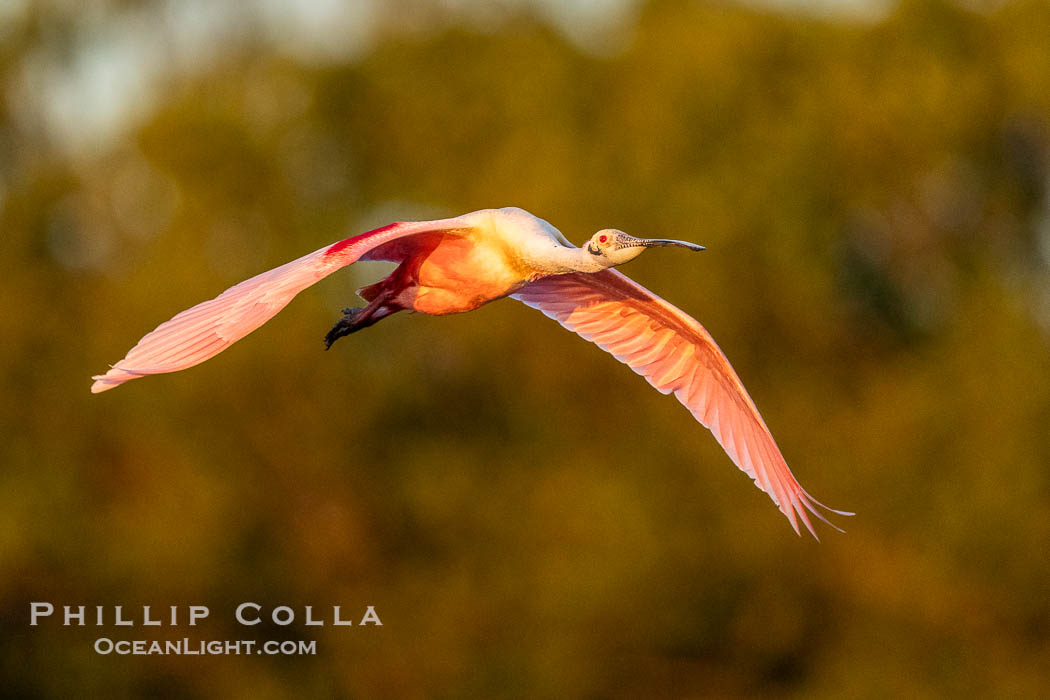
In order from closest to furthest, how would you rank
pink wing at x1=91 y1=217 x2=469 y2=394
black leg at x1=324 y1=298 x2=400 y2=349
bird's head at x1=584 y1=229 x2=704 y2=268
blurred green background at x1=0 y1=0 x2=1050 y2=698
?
1. pink wing at x1=91 y1=217 x2=469 y2=394
2. bird's head at x1=584 y1=229 x2=704 y2=268
3. black leg at x1=324 y1=298 x2=400 y2=349
4. blurred green background at x1=0 y1=0 x2=1050 y2=698

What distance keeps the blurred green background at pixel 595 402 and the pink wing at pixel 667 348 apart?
663cm

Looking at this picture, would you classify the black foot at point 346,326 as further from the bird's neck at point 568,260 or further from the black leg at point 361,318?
the bird's neck at point 568,260

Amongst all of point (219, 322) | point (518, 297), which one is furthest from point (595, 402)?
point (219, 322)

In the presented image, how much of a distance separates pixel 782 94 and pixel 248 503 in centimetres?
613

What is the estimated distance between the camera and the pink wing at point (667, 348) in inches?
303

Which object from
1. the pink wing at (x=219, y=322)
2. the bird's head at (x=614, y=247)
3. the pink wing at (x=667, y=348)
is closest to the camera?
the pink wing at (x=219, y=322)

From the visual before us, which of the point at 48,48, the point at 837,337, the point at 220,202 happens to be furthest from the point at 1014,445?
the point at 48,48

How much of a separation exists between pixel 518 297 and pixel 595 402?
8359 mm

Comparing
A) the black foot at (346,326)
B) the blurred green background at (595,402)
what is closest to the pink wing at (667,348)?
the black foot at (346,326)

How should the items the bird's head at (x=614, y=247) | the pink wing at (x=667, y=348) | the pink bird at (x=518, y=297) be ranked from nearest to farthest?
the pink bird at (x=518, y=297) → the bird's head at (x=614, y=247) → the pink wing at (x=667, y=348)

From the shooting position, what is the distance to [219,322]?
18.9ft

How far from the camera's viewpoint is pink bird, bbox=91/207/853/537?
18.9 feet

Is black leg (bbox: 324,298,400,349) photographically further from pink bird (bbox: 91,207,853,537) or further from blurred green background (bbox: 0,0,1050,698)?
A: blurred green background (bbox: 0,0,1050,698)

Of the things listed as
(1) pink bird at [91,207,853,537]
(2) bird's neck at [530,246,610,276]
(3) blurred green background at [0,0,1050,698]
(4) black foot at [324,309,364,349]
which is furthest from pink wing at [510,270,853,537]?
(3) blurred green background at [0,0,1050,698]
